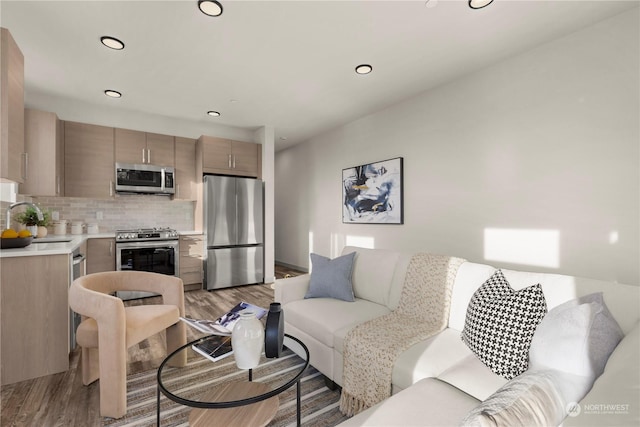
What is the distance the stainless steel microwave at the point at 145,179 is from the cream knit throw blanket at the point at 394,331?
12.1ft

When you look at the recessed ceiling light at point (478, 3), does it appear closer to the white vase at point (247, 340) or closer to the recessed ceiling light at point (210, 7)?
the recessed ceiling light at point (210, 7)

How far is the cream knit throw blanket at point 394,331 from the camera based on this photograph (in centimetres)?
157

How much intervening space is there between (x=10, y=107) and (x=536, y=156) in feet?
13.5

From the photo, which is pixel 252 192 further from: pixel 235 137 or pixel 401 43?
pixel 401 43

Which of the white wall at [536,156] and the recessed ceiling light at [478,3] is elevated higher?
the recessed ceiling light at [478,3]

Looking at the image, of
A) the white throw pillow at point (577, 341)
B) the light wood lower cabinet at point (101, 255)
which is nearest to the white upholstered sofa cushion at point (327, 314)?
the white throw pillow at point (577, 341)

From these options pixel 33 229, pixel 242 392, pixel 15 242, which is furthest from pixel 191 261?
pixel 242 392

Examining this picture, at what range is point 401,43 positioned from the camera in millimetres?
2512

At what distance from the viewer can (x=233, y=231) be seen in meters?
4.54

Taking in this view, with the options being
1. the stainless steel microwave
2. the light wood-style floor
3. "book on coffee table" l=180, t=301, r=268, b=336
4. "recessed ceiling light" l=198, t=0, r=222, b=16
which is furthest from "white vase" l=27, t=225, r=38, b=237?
"recessed ceiling light" l=198, t=0, r=222, b=16

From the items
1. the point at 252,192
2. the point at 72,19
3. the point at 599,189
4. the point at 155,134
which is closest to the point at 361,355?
the point at 599,189

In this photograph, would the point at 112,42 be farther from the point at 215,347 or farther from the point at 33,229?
the point at 215,347

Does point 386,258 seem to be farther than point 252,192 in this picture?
No

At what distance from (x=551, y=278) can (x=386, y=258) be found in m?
1.10
